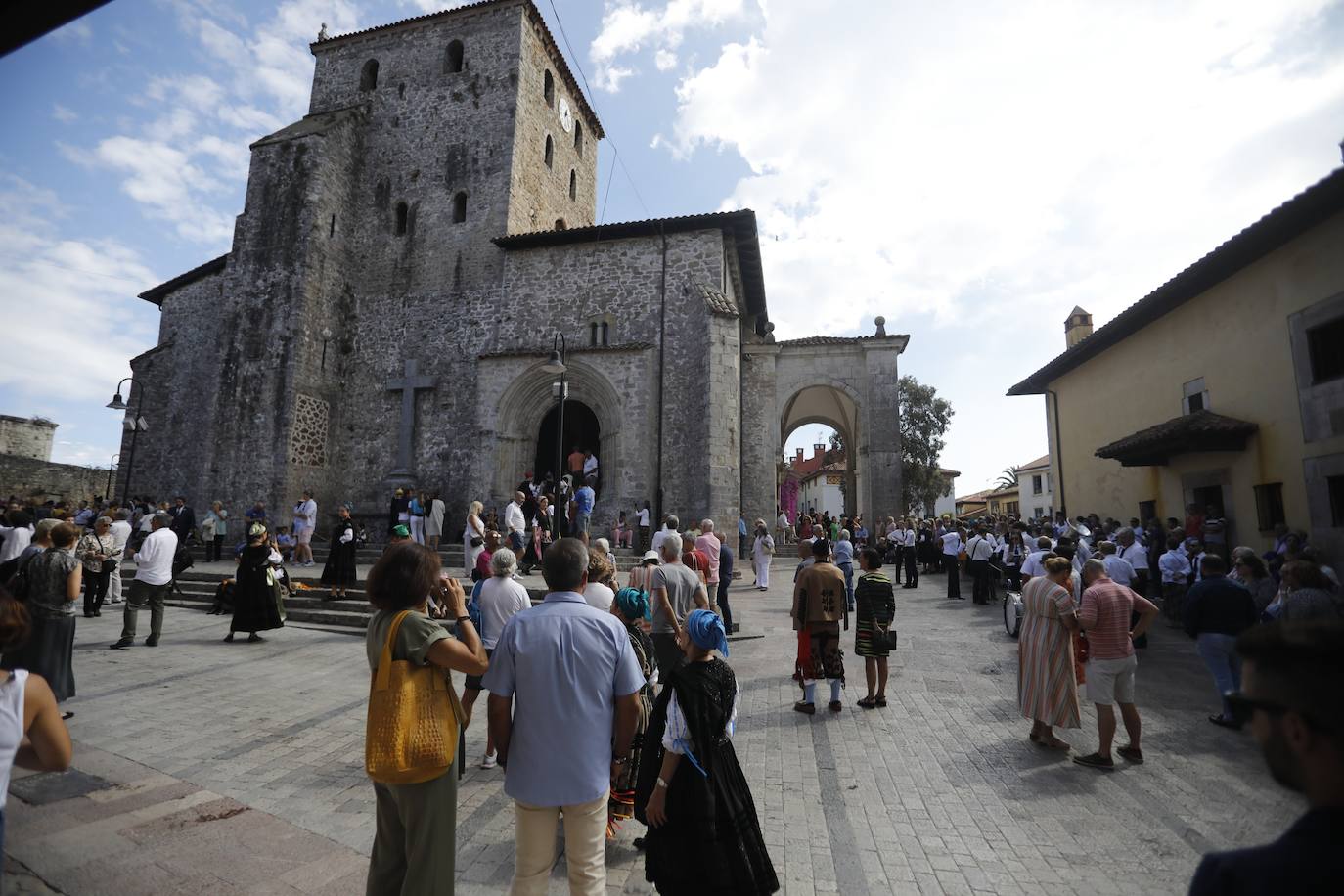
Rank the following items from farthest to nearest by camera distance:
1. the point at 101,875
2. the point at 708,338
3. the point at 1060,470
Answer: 1. the point at 1060,470
2. the point at 708,338
3. the point at 101,875

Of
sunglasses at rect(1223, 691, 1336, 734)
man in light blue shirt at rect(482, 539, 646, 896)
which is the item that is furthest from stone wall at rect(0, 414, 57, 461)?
sunglasses at rect(1223, 691, 1336, 734)

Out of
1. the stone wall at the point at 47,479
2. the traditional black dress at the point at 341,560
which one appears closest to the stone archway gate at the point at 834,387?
the traditional black dress at the point at 341,560

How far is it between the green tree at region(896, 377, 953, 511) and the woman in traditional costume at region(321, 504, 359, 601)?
28.8 m

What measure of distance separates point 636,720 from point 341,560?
1008 centimetres

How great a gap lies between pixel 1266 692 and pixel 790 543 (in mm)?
20743

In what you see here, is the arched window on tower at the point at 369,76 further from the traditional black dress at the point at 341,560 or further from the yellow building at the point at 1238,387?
the yellow building at the point at 1238,387

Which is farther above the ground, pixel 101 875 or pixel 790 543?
pixel 790 543

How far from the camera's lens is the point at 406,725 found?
2414 millimetres

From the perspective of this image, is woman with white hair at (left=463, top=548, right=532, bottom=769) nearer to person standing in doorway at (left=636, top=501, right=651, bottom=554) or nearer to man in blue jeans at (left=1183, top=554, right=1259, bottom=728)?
man in blue jeans at (left=1183, top=554, right=1259, bottom=728)

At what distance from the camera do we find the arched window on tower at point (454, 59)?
20656mm

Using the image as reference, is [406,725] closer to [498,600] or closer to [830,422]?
[498,600]

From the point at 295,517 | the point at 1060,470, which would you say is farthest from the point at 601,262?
the point at 1060,470

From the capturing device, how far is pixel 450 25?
20.7 m

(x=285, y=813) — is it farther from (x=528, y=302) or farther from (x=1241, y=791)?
Answer: (x=528, y=302)
